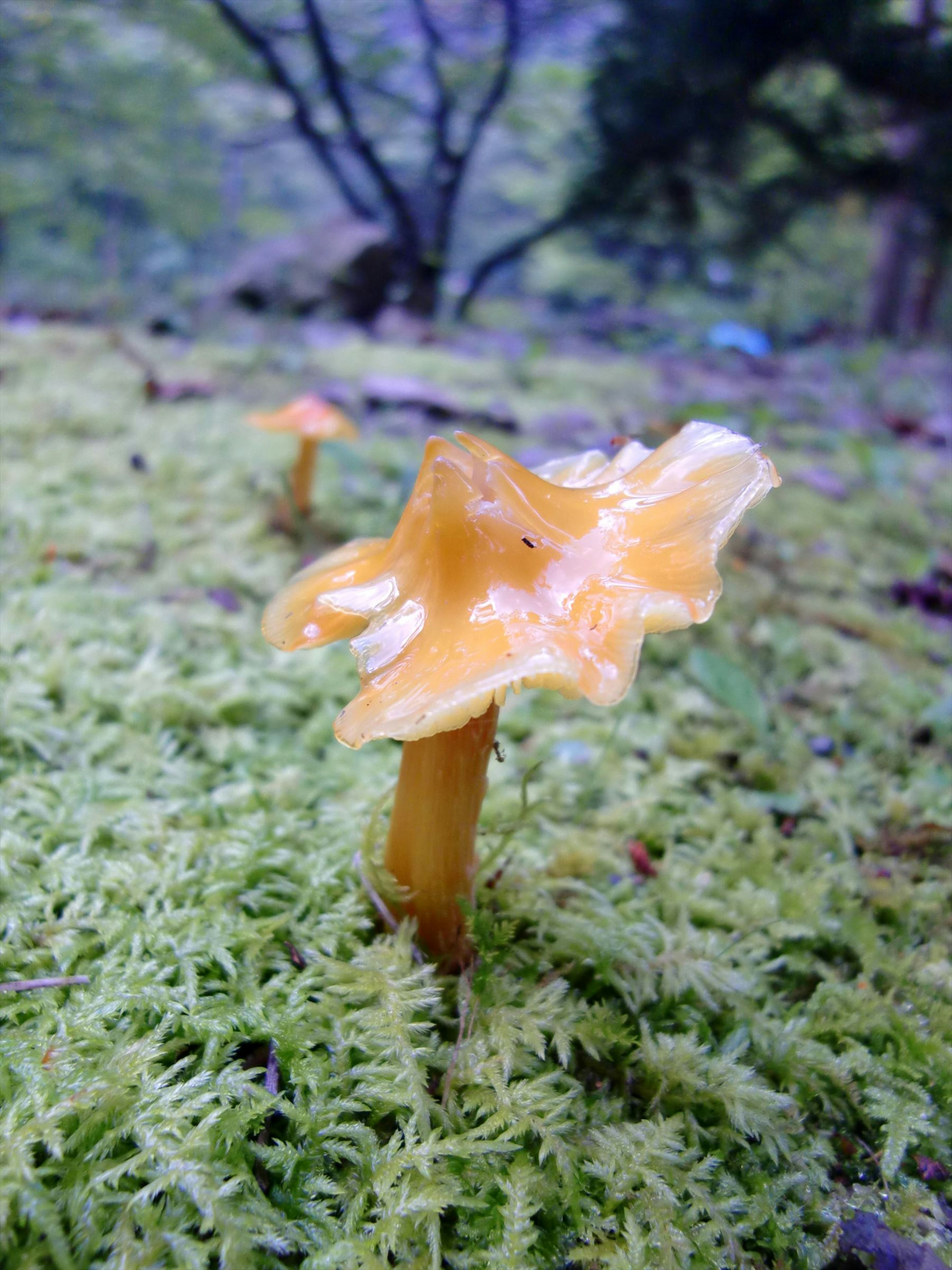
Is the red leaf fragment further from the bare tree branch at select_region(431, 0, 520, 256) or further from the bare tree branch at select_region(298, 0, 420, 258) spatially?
the bare tree branch at select_region(431, 0, 520, 256)

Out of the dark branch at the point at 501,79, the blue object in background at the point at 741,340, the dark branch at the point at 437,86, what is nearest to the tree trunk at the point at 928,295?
the blue object in background at the point at 741,340

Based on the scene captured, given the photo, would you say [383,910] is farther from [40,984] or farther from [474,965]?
[40,984]

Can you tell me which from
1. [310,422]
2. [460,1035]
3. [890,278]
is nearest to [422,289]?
[890,278]

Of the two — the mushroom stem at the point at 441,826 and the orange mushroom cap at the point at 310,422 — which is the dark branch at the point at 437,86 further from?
the mushroom stem at the point at 441,826

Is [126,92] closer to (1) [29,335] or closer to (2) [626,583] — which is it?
(1) [29,335]

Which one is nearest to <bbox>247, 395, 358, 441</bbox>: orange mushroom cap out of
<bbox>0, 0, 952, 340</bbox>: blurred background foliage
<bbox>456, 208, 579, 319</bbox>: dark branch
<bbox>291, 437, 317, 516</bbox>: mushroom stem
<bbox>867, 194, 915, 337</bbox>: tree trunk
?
<bbox>291, 437, 317, 516</bbox>: mushroom stem

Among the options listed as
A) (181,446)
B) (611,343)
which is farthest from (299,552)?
(611,343)

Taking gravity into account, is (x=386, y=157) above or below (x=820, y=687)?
above
